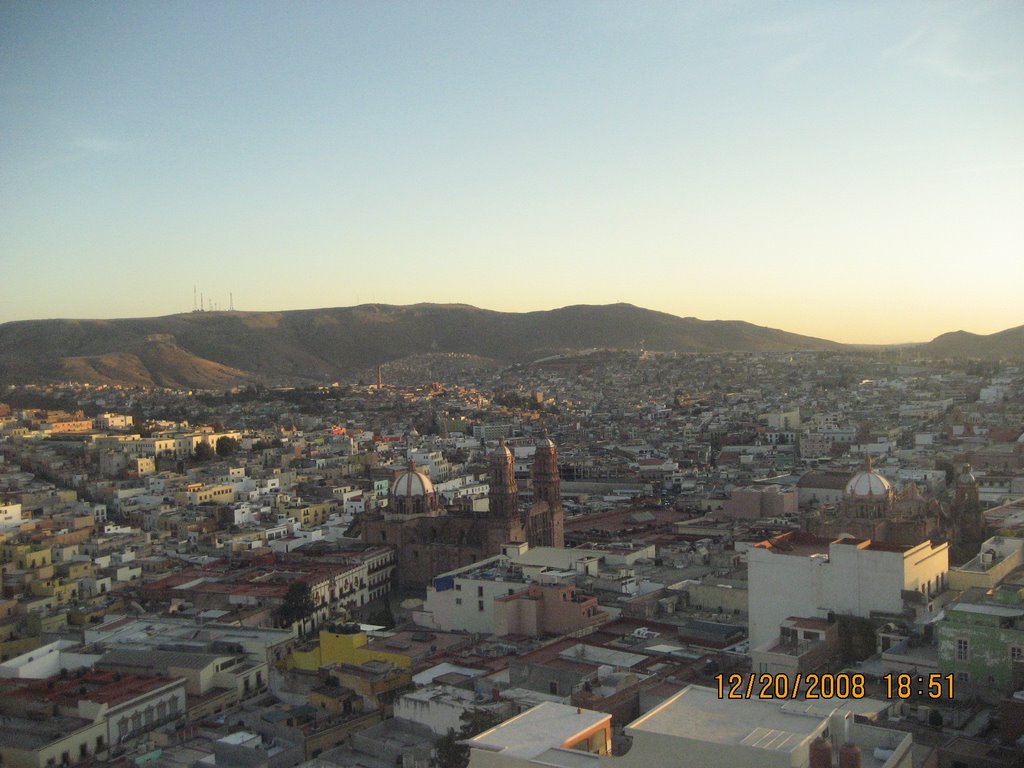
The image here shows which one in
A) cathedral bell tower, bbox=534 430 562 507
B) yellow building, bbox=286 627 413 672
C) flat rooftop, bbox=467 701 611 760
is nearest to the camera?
flat rooftop, bbox=467 701 611 760

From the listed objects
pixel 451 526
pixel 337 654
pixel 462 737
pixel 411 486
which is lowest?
pixel 337 654

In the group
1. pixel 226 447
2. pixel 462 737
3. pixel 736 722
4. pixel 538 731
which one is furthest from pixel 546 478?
pixel 226 447

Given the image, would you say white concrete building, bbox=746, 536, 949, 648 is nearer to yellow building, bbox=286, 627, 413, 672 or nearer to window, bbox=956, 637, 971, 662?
window, bbox=956, 637, 971, 662

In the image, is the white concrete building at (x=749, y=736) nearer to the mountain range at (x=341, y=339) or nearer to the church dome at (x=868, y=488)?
the church dome at (x=868, y=488)

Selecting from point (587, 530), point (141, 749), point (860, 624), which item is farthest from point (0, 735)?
point (587, 530)

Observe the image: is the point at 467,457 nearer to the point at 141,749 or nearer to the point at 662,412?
the point at 662,412
